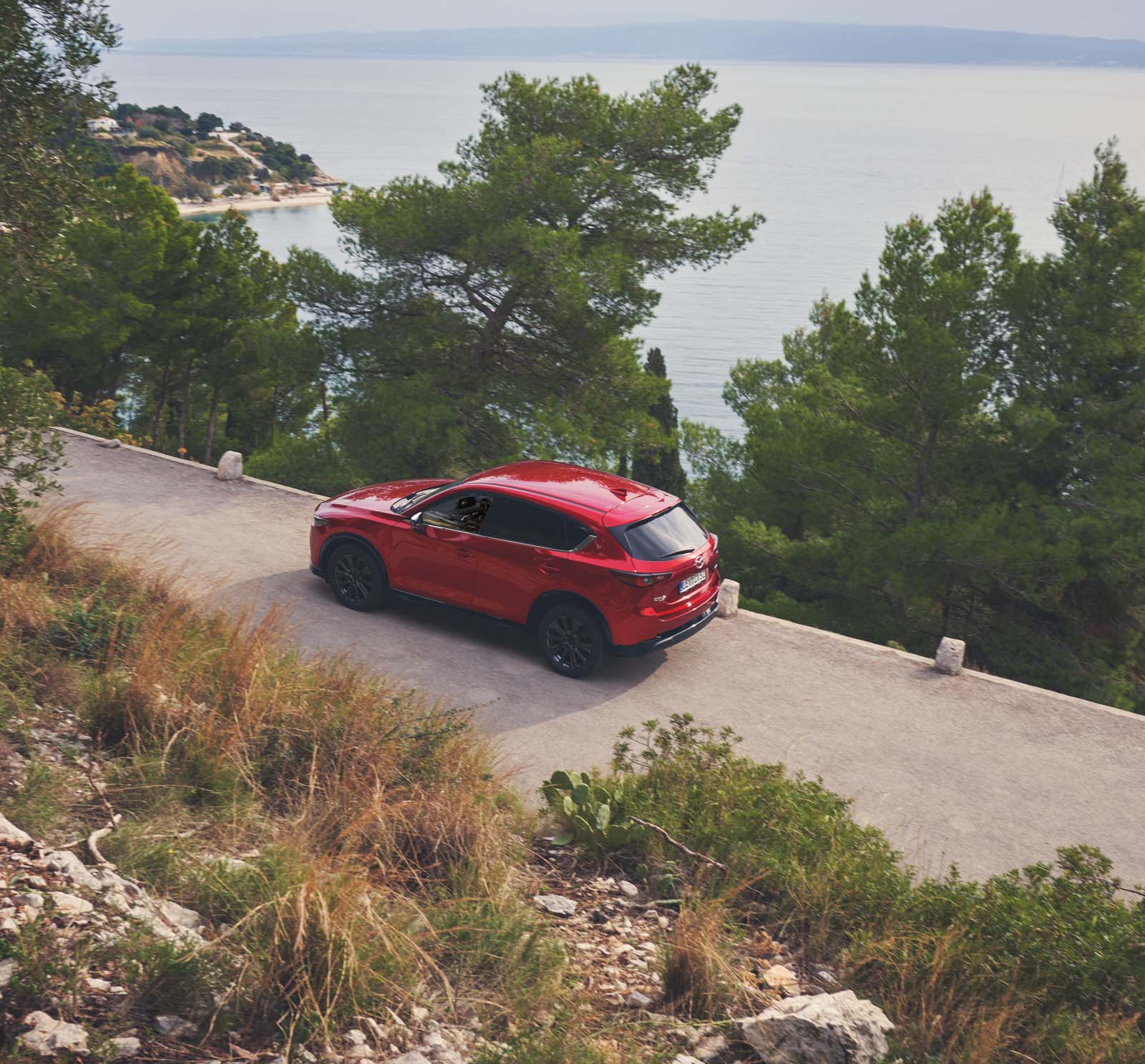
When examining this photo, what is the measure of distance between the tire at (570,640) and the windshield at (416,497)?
1.77m

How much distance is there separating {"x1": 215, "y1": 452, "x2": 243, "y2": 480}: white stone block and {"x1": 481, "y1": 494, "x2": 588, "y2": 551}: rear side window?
6.15m

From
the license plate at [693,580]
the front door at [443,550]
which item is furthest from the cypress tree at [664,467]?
the license plate at [693,580]

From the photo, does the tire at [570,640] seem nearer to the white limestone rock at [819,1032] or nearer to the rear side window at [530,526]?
the rear side window at [530,526]

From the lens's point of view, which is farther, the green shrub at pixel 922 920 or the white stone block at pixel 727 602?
the white stone block at pixel 727 602

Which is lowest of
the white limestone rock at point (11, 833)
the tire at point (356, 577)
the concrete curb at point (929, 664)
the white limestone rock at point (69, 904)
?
the white limestone rock at point (69, 904)

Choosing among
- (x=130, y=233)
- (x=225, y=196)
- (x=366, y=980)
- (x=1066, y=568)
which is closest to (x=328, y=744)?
(x=366, y=980)

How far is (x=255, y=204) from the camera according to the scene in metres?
145

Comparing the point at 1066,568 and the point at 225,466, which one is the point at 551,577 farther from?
the point at 1066,568

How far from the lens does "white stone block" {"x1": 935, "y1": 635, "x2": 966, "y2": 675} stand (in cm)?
1044

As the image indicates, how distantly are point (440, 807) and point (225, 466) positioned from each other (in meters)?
9.97

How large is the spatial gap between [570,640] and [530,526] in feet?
3.63

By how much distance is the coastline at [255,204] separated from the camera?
133250mm

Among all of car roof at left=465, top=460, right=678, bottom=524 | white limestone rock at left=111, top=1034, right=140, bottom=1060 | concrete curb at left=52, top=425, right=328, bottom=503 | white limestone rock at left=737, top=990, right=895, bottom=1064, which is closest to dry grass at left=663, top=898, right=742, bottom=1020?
white limestone rock at left=737, top=990, right=895, bottom=1064

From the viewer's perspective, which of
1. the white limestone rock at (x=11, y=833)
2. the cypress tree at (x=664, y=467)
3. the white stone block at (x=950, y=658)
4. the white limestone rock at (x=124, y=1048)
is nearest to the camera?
the white limestone rock at (x=124, y=1048)
